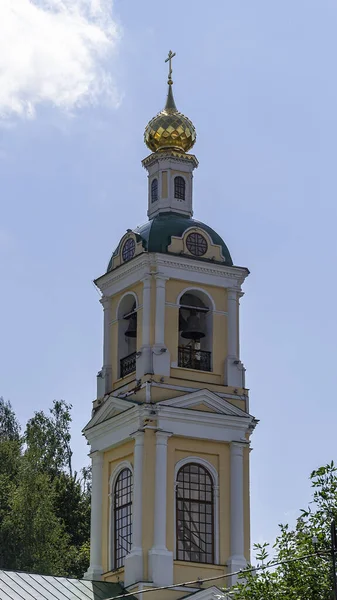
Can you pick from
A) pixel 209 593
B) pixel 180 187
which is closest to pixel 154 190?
pixel 180 187

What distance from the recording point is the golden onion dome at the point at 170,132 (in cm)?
3478

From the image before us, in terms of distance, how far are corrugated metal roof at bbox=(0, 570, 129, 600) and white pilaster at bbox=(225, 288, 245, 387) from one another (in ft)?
16.7

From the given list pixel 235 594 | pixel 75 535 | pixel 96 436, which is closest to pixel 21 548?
pixel 75 535

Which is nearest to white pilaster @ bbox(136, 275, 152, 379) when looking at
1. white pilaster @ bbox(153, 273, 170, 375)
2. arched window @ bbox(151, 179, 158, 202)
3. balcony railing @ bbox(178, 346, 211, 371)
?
white pilaster @ bbox(153, 273, 170, 375)

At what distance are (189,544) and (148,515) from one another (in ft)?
3.80

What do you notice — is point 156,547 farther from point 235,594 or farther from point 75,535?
point 75,535

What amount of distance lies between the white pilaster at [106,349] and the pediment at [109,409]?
52cm

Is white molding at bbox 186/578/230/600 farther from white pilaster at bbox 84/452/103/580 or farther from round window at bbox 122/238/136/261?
round window at bbox 122/238/136/261

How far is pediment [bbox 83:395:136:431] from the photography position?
3195cm

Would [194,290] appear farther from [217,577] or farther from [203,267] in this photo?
[217,577]

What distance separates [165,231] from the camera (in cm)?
3312

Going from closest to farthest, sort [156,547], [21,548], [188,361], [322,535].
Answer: [322,535]
[156,547]
[188,361]
[21,548]

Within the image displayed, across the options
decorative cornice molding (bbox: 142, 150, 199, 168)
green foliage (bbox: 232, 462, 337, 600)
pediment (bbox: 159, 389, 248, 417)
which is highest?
decorative cornice molding (bbox: 142, 150, 199, 168)

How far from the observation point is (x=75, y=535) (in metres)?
45.4
